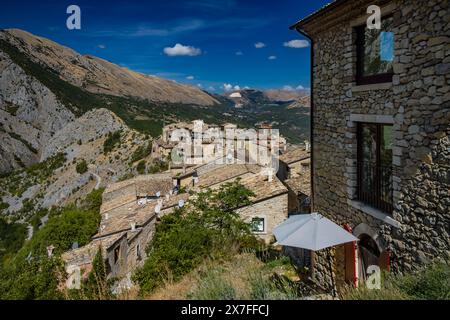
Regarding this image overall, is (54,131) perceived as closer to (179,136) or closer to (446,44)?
(179,136)

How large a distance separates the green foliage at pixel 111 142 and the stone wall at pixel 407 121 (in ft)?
214

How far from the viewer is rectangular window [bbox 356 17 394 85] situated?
6914 mm

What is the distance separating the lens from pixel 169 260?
888 centimetres

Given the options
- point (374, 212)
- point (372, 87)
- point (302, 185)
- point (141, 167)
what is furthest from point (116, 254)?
point (141, 167)

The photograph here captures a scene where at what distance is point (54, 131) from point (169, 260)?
10881cm

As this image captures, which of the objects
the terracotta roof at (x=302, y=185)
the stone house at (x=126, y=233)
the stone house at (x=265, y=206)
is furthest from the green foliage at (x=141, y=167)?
the terracotta roof at (x=302, y=185)

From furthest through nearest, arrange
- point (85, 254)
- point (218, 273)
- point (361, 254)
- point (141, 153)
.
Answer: point (141, 153)
point (85, 254)
point (361, 254)
point (218, 273)

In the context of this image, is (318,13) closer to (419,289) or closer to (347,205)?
(347,205)

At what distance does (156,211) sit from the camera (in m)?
21.5

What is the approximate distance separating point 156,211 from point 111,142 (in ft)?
178

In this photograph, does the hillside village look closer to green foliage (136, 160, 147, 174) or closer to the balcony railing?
the balcony railing

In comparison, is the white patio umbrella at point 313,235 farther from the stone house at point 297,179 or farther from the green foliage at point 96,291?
the stone house at point 297,179

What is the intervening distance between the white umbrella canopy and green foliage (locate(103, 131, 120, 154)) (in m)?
65.7
